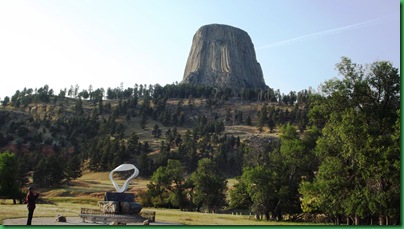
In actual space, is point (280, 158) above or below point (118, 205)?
above

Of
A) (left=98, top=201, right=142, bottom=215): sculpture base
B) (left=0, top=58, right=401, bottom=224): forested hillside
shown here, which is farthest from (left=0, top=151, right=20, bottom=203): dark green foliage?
(left=98, top=201, right=142, bottom=215): sculpture base

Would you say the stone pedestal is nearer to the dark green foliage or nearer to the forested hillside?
the forested hillside

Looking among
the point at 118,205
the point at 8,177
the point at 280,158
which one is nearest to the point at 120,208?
the point at 118,205

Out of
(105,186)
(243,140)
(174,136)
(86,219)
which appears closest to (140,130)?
(174,136)

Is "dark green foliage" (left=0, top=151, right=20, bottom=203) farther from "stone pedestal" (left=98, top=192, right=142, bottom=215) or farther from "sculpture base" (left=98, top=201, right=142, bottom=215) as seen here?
"sculpture base" (left=98, top=201, right=142, bottom=215)

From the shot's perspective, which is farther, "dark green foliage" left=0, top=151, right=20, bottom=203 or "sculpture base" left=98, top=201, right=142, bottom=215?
"dark green foliage" left=0, top=151, right=20, bottom=203

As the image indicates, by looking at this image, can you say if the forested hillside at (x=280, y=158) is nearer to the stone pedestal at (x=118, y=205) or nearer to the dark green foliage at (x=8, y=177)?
the dark green foliage at (x=8, y=177)

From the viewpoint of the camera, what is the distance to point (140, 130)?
175500 mm

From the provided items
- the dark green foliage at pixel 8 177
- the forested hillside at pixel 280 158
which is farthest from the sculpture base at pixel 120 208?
the dark green foliage at pixel 8 177

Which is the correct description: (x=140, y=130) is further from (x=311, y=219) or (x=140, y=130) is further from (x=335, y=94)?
(x=335, y=94)

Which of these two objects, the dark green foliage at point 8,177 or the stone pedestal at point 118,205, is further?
the dark green foliage at point 8,177

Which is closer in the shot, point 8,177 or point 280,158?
point 280,158

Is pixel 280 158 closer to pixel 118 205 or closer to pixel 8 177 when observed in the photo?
pixel 118 205

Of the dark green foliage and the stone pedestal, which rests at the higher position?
the stone pedestal
